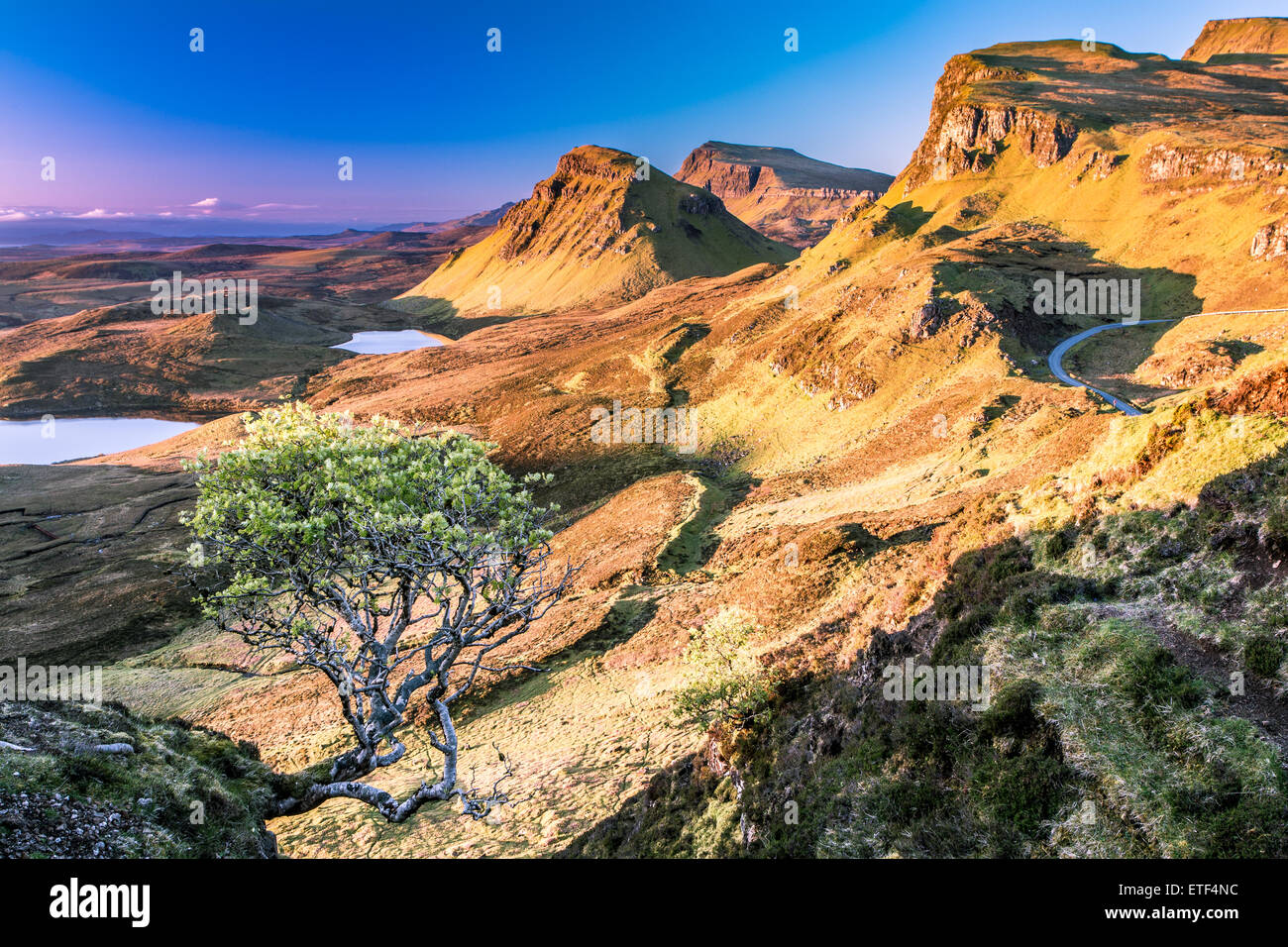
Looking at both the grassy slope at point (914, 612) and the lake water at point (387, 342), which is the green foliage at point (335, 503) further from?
the lake water at point (387, 342)

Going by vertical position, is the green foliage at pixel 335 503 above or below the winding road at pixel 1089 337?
below

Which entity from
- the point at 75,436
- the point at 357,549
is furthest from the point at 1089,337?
the point at 75,436

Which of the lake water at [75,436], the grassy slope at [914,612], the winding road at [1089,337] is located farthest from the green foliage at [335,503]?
the lake water at [75,436]

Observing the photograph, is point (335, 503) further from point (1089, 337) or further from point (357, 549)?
point (1089, 337)

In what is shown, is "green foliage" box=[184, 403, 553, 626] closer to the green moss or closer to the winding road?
the green moss

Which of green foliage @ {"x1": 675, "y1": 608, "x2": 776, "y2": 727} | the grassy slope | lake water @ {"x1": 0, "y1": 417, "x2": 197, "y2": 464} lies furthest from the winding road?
lake water @ {"x1": 0, "y1": 417, "x2": 197, "y2": 464}

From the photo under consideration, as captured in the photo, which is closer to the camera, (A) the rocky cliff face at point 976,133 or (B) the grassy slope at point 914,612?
(B) the grassy slope at point 914,612

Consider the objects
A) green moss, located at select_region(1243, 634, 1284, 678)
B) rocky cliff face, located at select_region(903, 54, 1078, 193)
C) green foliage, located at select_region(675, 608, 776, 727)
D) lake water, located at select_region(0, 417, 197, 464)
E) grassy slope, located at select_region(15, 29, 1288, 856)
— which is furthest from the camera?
rocky cliff face, located at select_region(903, 54, 1078, 193)
